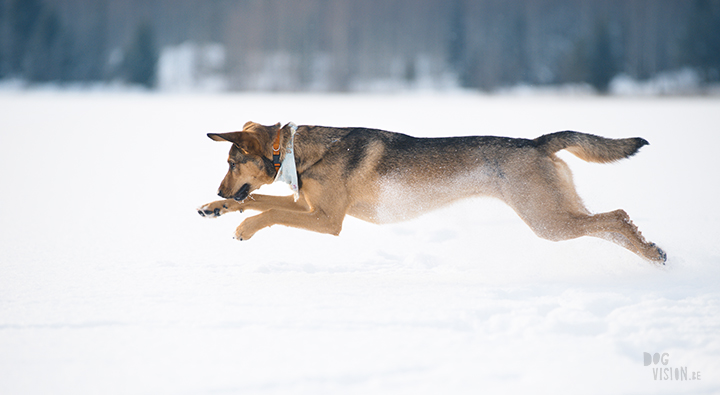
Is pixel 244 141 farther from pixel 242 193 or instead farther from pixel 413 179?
pixel 413 179

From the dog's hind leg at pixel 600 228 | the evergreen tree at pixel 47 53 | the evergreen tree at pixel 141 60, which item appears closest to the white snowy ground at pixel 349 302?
the dog's hind leg at pixel 600 228

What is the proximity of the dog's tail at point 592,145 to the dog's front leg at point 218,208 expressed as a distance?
10.1ft

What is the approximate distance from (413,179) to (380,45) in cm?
5793

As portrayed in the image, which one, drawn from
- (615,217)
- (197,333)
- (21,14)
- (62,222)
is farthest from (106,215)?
(21,14)

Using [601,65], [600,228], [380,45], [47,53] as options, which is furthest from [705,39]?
[47,53]

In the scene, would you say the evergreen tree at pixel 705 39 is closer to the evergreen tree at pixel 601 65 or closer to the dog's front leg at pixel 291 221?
the evergreen tree at pixel 601 65

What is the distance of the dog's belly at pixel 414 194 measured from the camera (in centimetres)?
508

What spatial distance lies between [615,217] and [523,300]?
1586mm

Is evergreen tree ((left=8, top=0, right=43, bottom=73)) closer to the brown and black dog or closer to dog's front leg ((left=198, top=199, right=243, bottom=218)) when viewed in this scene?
dog's front leg ((left=198, top=199, right=243, bottom=218))

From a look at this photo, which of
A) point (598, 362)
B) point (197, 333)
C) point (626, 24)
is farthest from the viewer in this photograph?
point (626, 24)

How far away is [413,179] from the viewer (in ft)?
17.1

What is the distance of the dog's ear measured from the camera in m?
4.86

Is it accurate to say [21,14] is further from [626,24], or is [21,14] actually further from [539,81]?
[626,24]

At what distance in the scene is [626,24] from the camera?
51.0 metres
